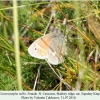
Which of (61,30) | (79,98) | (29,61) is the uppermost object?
(61,30)

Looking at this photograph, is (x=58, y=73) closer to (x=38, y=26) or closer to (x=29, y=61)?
(x=29, y=61)

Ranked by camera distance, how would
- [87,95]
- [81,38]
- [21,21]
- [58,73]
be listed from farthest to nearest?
[21,21], [58,73], [81,38], [87,95]

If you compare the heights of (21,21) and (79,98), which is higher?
(21,21)

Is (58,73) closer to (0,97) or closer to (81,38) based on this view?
(81,38)

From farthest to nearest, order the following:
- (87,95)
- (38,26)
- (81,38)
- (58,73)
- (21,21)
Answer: (21,21) → (38,26) → (58,73) → (81,38) → (87,95)

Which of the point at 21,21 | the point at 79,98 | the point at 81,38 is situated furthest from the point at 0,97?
the point at 21,21

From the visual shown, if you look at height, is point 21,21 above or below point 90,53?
above

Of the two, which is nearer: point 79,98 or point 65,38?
point 79,98

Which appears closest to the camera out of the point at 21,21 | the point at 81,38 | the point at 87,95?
the point at 87,95

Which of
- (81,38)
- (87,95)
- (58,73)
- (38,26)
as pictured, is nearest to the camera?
(87,95)

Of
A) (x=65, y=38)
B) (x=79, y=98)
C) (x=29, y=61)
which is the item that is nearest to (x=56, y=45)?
(x=65, y=38)
